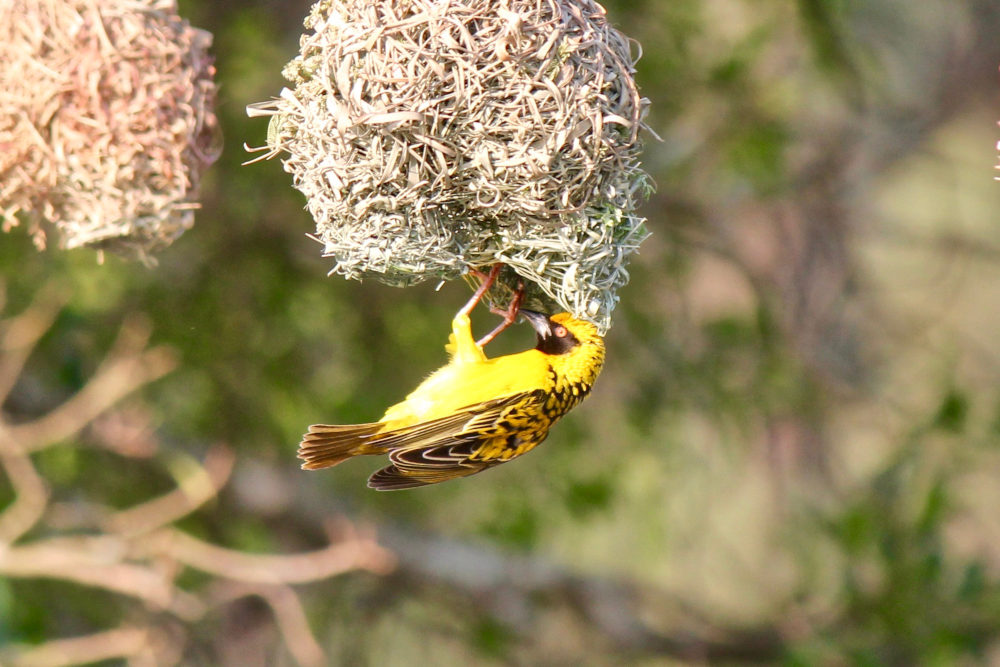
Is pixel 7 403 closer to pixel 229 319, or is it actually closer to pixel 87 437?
pixel 87 437

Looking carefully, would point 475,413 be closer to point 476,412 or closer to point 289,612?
point 476,412

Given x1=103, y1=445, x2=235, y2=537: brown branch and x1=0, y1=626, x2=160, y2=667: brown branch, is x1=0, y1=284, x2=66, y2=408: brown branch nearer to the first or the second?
x1=103, y1=445, x2=235, y2=537: brown branch

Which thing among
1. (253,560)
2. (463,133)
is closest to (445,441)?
(463,133)

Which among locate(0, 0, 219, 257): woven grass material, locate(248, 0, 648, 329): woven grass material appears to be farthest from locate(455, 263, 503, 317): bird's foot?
locate(0, 0, 219, 257): woven grass material

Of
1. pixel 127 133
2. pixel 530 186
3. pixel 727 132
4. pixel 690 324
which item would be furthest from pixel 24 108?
pixel 690 324

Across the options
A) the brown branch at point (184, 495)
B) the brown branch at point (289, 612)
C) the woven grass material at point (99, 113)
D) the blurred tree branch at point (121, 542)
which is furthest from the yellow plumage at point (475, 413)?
the brown branch at point (289, 612)

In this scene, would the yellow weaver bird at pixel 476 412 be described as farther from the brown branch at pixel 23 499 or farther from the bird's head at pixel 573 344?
the brown branch at pixel 23 499
